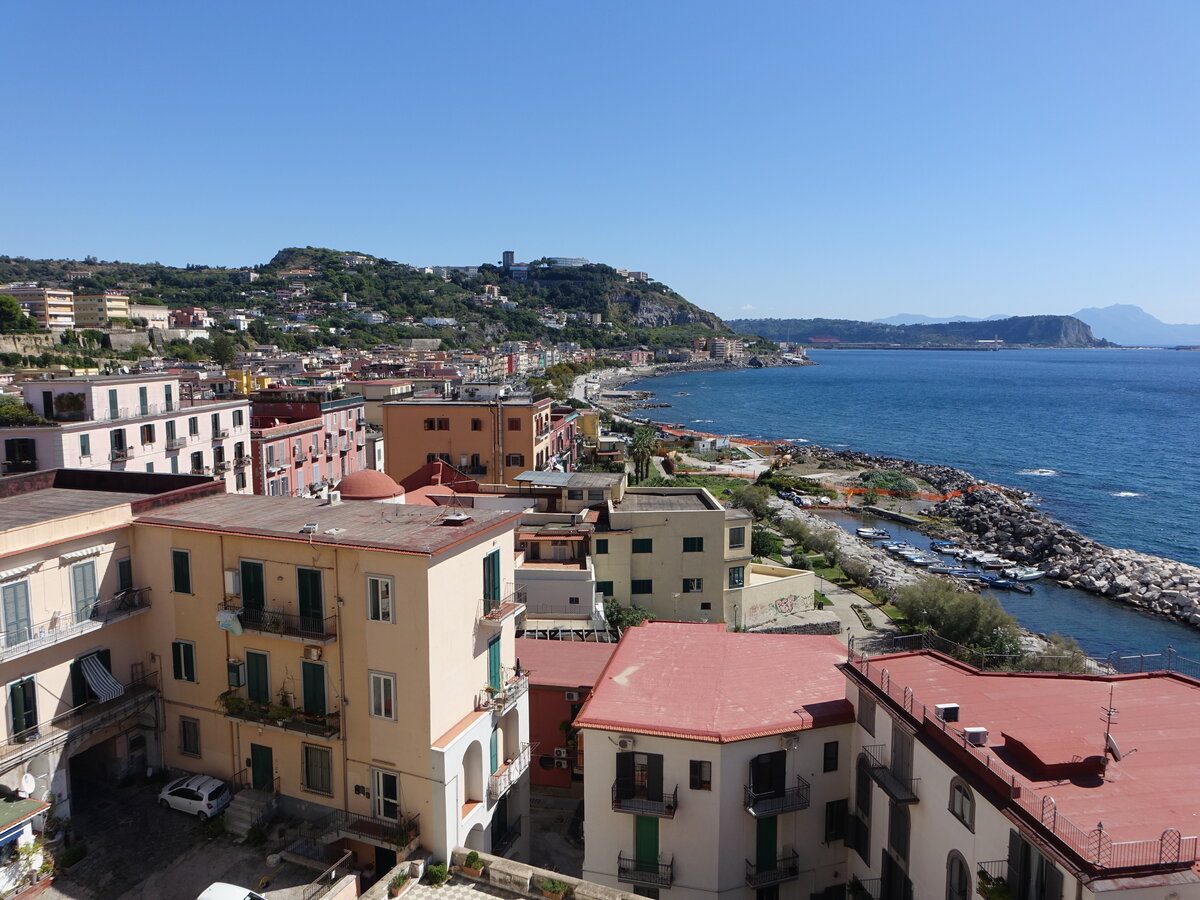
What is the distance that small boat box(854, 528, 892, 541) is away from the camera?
2532 inches

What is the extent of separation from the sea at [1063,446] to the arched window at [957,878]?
3609 centimetres

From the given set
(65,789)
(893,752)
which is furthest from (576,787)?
(65,789)

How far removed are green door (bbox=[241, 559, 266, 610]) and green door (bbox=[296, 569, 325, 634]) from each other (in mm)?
963

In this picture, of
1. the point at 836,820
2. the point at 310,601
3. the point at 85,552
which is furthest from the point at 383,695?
the point at 836,820

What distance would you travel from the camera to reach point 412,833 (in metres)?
A: 15.0

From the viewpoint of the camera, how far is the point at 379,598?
1500cm

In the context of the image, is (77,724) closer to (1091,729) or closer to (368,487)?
(368,487)

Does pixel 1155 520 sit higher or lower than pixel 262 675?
lower

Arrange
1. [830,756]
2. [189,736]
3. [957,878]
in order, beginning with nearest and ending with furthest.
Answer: [957,878]
[830,756]
[189,736]

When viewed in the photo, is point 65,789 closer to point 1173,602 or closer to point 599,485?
point 599,485

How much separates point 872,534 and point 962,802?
55.6m

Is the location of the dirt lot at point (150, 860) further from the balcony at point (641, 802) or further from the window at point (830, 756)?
the window at point (830, 756)

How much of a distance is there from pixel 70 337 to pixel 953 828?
12641 cm

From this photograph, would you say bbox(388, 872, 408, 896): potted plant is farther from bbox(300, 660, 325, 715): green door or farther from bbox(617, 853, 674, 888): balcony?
bbox(617, 853, 674, 888): balcony
